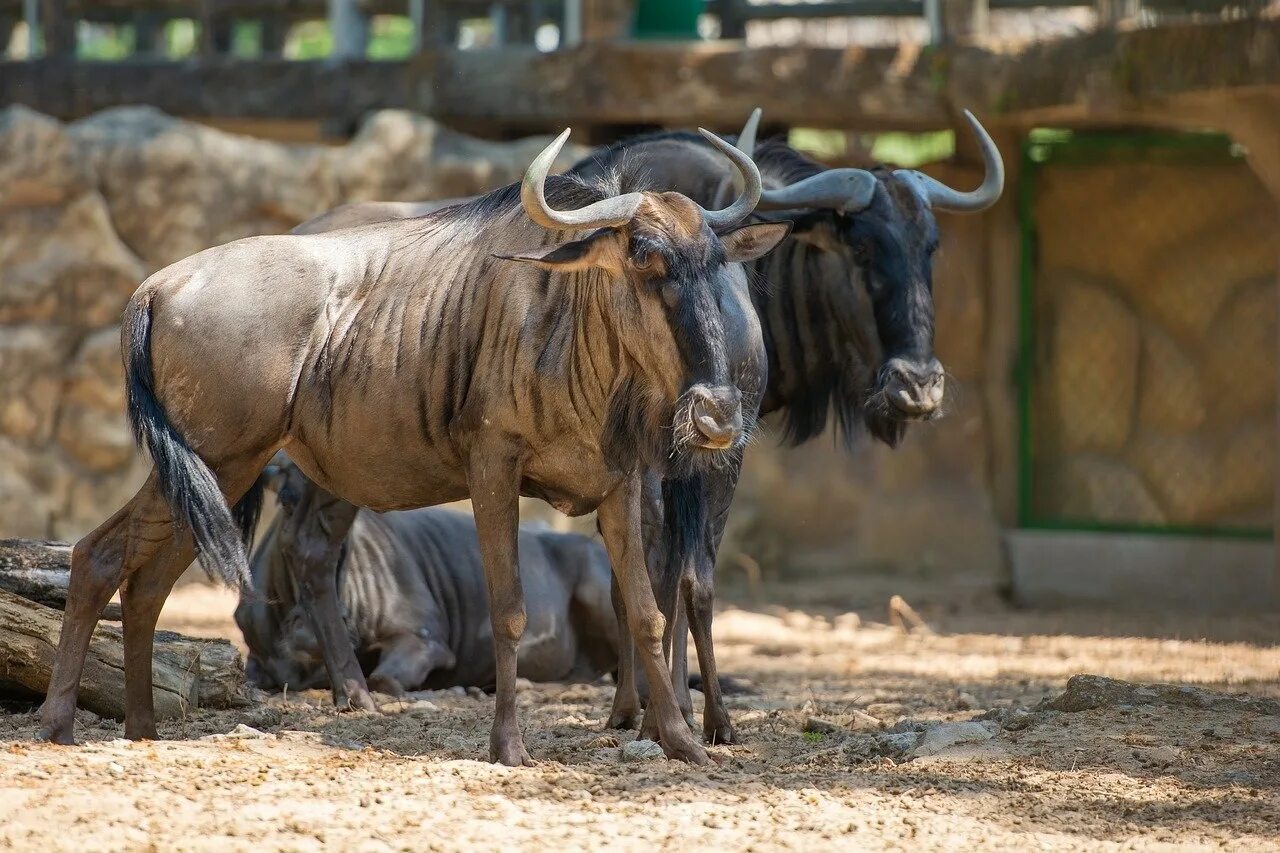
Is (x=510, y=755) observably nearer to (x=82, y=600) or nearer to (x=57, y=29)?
(x=82, y=600)

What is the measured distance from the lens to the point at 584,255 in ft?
16.0

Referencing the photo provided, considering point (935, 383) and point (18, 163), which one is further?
point (18, 163)

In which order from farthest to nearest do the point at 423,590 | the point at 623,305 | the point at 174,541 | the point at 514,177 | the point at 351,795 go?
the point at 514,177, the point at 423,590, the point at 174,541, the point at 623,305, the point at 351,795

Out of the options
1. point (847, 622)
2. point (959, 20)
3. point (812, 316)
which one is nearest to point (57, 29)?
point (959, 20)

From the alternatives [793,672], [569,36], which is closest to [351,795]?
[793,672]

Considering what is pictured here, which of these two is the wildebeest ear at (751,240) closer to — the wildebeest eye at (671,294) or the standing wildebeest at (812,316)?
the wildebeest eye at (671,294)

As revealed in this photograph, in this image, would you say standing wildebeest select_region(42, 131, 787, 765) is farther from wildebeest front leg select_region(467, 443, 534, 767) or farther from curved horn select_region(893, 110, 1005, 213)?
curved horn select_region(893, 110, 1005, 213)

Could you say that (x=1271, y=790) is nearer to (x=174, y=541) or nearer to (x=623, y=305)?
(x=623, y=305)

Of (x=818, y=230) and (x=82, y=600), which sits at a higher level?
(x=818, y=230)

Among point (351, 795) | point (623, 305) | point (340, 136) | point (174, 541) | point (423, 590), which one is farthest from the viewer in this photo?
point (340, 136)

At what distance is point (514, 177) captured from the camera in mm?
10008

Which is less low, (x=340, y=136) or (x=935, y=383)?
(x=340, y=136)

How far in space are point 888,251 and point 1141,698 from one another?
189 cm

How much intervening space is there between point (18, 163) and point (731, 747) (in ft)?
22.7
